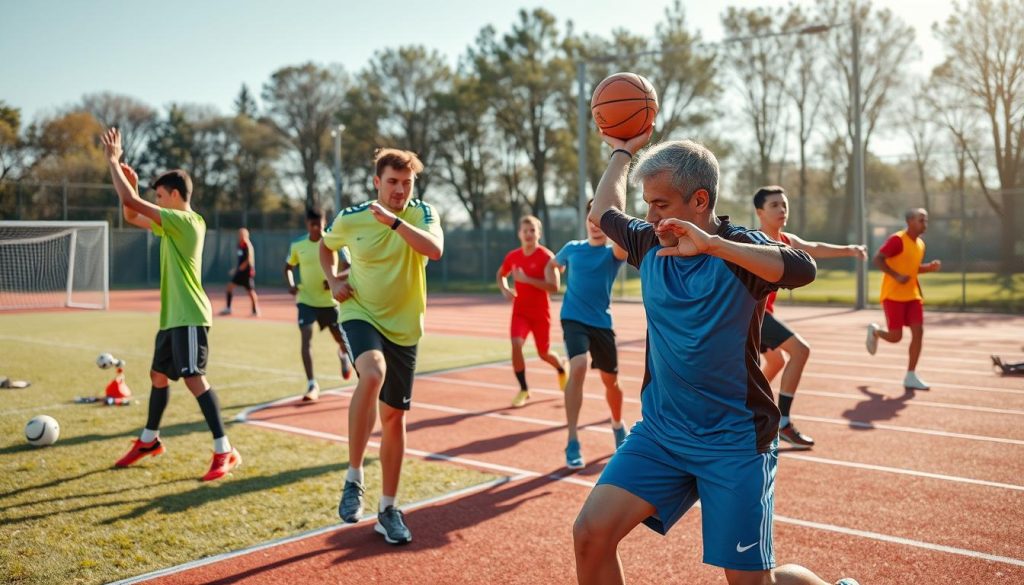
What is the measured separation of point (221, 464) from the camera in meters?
6.13

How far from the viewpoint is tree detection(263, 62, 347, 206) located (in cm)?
5894

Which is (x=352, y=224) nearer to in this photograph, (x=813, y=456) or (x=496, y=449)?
(x=496, y=449)

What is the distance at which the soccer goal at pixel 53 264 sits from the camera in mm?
22516

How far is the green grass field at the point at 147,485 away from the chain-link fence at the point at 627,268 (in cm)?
1904

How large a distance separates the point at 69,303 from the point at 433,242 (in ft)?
75.0

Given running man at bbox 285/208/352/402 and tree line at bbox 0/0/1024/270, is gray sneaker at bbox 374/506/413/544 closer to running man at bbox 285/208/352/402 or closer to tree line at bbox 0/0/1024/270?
running man at bbox 285/208/352/402

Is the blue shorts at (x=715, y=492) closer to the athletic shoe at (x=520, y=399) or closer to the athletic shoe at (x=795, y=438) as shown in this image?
the athletic shoe at (x=795, y=438)

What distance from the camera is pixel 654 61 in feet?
140

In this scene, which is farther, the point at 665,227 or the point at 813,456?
the point at 813,456

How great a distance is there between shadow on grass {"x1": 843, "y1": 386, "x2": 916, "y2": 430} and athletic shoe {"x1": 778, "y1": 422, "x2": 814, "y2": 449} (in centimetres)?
103

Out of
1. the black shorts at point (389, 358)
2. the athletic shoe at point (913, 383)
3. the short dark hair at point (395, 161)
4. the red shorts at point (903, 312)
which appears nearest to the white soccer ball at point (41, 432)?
the black shorts at point (389, 358)

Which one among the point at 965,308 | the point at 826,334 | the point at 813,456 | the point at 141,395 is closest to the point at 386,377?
the point at 813,456

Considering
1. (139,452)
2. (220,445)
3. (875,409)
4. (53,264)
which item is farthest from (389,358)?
(53,264)

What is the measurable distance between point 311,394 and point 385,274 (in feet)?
15.7
